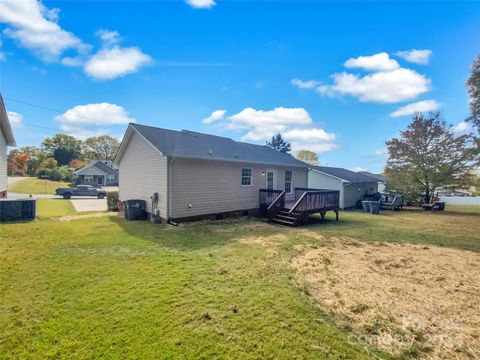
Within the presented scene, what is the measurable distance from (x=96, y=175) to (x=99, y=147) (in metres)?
26.9

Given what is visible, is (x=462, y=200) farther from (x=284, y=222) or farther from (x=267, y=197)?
(x=284, y=222)

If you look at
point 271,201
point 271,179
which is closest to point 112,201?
point 271,201

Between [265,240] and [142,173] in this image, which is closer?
[265,240]

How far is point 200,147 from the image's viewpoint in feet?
37.0

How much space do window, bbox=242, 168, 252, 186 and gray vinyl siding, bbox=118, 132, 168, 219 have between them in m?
4.23

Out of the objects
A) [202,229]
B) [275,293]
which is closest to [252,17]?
[202,229]

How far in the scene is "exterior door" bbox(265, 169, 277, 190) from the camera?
13375 mm

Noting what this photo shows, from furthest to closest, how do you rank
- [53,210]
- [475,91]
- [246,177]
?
1. [475,91]
2. [53,210]
3. [246,177]

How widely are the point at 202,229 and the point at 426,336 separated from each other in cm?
704

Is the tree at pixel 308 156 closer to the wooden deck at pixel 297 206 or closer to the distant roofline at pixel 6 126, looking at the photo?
the wooden deck at pixel 297 206

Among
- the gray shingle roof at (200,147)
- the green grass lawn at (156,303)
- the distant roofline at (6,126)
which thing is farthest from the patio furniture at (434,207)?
the distant roofline at (6,126)

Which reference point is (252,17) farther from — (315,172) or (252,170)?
(315,172)

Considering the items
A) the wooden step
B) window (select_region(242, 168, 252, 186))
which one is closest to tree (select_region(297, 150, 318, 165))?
window (select_region(242, 168, 252, 186))

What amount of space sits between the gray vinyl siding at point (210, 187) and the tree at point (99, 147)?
202 ft
